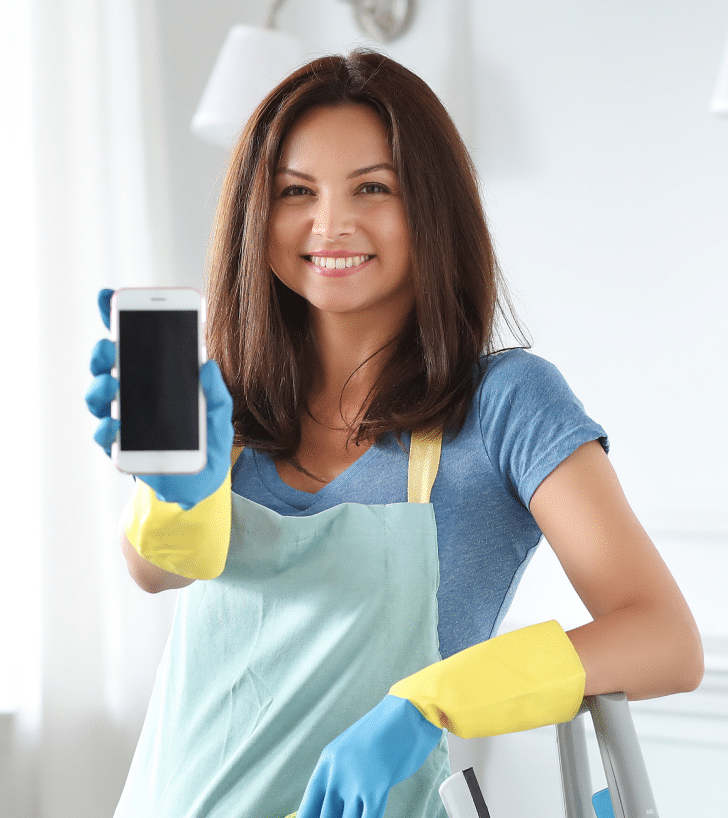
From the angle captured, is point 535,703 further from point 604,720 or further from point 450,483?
point 450,483

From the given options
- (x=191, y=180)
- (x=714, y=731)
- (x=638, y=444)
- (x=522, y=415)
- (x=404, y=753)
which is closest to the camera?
(x=404, y=753)

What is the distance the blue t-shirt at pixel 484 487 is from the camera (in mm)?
755

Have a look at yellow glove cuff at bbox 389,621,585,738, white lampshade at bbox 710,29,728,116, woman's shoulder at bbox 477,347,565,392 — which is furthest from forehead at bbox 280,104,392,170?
white lampshade at bbox 710,29,728,116

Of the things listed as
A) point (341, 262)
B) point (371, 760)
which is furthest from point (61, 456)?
point (371, 760)

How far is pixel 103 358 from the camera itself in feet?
1.94

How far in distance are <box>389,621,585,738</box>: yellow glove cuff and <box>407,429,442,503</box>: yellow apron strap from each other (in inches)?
7.9

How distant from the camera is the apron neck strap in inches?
31.3

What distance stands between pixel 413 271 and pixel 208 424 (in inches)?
12.8

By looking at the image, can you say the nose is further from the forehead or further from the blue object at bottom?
the blue object at bottom

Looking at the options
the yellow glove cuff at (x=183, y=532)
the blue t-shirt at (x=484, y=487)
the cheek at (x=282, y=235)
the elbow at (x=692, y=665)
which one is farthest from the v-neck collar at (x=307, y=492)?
the elbow at (x=692, y=665)

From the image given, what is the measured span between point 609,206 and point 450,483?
83cm

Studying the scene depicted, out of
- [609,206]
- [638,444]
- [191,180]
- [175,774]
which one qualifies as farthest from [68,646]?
[609,206]

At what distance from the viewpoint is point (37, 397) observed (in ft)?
4.71

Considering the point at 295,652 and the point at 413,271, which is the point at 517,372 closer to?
the point at 413,271
